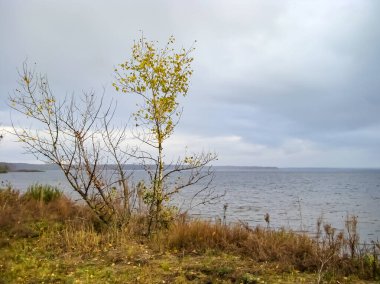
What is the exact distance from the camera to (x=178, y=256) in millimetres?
8242

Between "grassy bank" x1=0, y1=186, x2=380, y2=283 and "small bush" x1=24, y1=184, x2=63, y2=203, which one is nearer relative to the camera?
"grassy bank" x1=0, y1=186, x2=380, y2=283

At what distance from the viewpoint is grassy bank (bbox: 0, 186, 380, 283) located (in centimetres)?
673

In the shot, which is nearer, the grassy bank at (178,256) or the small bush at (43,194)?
the grassy bank at (178,256)

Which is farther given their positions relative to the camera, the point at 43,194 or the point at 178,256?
the point at 43,194

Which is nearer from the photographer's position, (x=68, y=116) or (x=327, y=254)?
(x=327, y=254)

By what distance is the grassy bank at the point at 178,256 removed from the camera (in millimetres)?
6730

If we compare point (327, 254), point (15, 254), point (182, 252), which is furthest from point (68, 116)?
point (327, 254)

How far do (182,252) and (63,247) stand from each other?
2.68 m

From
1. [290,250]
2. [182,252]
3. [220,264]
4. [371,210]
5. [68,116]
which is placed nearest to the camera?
[220,264]

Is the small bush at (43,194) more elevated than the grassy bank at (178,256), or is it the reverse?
the small bush at (43,194)

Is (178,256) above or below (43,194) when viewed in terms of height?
below

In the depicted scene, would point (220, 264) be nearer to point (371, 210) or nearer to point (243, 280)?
point (243, 280)

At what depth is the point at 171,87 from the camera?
9.92 m

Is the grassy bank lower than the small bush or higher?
lower
